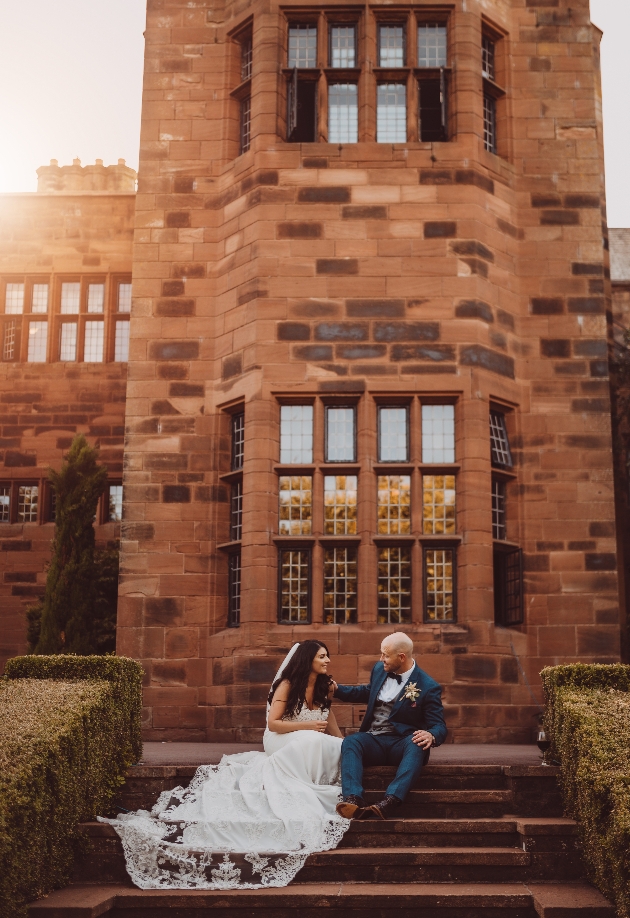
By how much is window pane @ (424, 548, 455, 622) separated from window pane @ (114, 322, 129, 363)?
6438 millimetres

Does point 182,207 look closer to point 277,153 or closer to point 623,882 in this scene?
point 277,153

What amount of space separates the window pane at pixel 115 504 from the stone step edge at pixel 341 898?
876cm

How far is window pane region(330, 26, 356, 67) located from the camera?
518 inches

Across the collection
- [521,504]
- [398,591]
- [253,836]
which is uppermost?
[521,504]

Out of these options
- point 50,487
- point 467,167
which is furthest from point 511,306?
point 50,487

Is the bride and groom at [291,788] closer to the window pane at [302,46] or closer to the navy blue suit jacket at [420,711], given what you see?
the navy blue suit jacket at [420,711]

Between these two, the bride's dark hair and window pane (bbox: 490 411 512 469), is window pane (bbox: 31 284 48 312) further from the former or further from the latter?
the bride's dark hair

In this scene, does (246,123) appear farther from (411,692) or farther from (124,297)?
(411,692)

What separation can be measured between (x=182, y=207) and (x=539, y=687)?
7.08 metres

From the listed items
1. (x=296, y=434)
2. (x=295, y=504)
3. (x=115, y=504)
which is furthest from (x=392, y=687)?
(x=115, y=504)

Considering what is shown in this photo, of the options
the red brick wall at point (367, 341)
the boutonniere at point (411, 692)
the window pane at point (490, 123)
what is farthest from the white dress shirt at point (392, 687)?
the window pane at point (490, 123)

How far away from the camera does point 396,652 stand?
8.55 metres

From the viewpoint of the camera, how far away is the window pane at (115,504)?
1567cm

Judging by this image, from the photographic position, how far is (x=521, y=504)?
12664 mm
